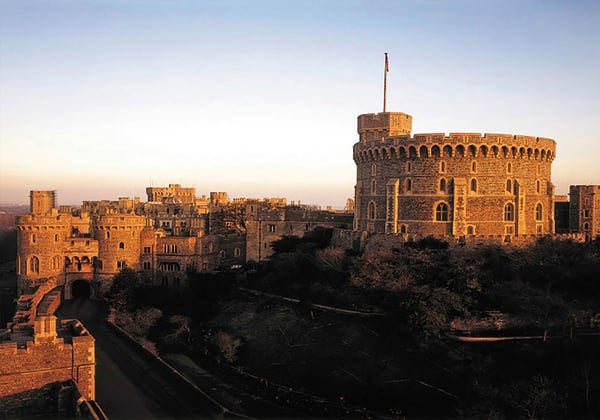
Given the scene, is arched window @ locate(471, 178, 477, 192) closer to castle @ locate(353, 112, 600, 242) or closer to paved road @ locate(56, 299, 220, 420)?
castle @ locate(353, 112, 600, 242)

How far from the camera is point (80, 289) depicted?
60125mm

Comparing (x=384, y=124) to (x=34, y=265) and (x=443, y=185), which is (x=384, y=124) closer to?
(x=443, y=185)

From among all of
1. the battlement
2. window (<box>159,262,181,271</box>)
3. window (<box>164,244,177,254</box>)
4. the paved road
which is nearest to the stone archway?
window (<box>159,262,181,271</box>)

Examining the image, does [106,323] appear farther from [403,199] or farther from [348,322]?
[403,199]

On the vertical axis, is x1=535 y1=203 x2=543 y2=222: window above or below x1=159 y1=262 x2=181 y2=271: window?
above

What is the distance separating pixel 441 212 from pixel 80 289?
38.5 metres

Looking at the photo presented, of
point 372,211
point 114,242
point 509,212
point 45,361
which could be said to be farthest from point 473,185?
point 45,361

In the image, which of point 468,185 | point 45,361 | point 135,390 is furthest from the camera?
point 468,185

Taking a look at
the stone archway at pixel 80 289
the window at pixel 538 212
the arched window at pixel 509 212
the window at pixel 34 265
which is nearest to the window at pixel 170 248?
the stone archway at pixel 80 289

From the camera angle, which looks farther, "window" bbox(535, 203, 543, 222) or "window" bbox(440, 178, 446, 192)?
"window" bbox(535, 203, 543, 222)

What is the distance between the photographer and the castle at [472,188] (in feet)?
160

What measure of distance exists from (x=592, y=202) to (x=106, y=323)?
145ft

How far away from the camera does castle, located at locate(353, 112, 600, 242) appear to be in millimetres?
48719

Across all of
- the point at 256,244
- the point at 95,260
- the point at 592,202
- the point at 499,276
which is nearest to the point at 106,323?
the point at 95,260
